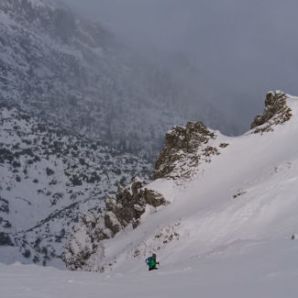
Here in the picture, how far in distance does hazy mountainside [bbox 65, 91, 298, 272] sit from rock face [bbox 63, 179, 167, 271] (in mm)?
140

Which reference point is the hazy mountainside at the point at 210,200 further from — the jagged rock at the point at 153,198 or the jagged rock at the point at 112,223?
the jagged rock at the point at 153,198

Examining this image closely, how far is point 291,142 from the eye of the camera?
4706 cm

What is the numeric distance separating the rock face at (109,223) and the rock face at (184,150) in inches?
121

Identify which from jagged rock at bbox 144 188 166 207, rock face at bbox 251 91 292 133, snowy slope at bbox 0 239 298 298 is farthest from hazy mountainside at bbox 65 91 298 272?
snowy slope at bbox 0 239 298 298

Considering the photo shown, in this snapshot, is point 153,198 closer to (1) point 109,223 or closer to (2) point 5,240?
(1) point 109,223

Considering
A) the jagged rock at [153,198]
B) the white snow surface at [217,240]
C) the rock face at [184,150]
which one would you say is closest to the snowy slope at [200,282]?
the white snow surface at [217,240]

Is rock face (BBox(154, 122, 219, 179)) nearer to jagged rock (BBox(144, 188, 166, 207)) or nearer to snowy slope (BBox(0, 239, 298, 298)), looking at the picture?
jagged rock (BBox(144, 188, 166, 207))

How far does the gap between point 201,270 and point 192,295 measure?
5.91 metres

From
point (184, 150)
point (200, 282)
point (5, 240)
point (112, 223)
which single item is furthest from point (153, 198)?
point (5, 240)

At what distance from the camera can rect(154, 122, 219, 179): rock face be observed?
5331cm

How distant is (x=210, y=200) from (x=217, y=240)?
32.7 ft

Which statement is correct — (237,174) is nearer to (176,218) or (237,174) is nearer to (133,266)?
(176,218)

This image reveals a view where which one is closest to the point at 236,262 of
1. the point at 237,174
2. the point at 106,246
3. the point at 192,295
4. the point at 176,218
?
the point at 192,295

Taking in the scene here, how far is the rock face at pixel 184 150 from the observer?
53.3m
